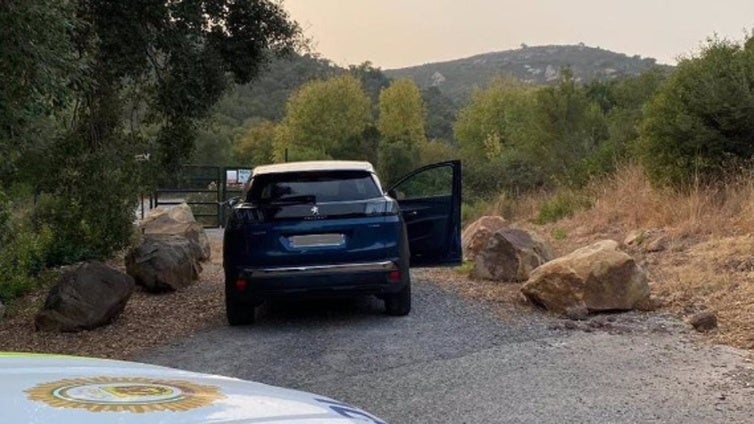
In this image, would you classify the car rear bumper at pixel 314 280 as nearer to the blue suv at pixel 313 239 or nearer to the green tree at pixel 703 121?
the blue suv at pixel 313 239

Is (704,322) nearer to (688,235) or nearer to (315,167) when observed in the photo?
(315,167)

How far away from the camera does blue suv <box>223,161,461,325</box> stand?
7309mm

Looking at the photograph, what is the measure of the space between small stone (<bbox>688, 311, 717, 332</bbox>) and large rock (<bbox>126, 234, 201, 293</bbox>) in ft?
20.1

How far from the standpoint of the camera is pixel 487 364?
6156mm

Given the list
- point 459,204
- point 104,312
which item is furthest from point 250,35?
point 104,312

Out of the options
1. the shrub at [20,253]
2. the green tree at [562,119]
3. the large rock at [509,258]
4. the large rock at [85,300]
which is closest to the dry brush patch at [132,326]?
the large rock at [85,300]

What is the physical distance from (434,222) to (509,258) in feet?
4.63

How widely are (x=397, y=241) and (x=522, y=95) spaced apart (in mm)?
56657

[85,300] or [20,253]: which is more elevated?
[20,253]

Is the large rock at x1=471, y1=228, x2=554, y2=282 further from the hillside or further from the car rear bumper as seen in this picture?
the hillside

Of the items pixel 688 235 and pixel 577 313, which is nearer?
pixel 577 313

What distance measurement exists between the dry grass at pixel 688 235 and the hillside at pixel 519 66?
80.4 m

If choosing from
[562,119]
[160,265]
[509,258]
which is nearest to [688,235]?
[509,258]

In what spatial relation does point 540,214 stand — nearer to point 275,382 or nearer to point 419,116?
point 275,382
